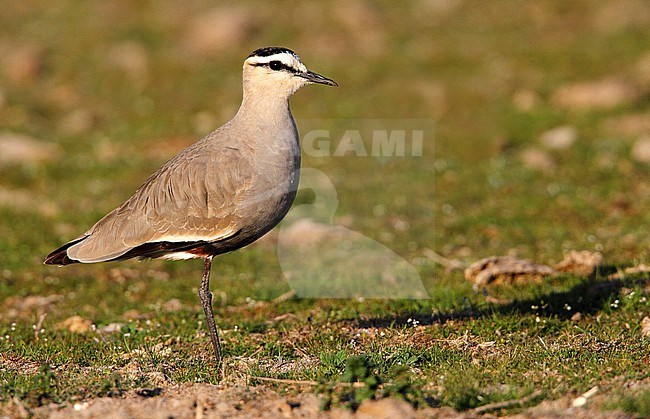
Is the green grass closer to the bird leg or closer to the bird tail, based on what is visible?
the bird leg

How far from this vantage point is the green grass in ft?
22.7

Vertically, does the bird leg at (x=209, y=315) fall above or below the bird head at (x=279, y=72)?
below

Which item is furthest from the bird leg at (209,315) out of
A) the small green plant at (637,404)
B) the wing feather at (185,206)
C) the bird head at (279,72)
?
the small green plant at (637,404)

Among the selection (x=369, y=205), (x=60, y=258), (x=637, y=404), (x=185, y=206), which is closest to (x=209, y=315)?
(x=185, y=206)

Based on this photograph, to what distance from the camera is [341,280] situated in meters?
10.5

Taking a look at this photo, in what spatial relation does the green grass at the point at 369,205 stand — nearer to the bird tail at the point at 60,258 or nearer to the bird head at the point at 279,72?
the bird tail at the point at 60,258

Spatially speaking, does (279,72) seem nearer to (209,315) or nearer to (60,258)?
(209,315)

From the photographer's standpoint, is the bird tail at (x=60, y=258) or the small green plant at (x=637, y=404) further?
Result: the bird tail at (x=60, y=258)

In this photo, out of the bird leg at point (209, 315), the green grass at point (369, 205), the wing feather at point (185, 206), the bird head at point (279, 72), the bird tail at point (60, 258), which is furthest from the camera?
the bird tail at point (60, 258)

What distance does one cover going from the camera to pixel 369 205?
14469 millimetres

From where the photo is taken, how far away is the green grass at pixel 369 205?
6.93m

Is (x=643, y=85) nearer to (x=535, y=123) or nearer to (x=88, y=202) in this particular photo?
(x=535, y=123)

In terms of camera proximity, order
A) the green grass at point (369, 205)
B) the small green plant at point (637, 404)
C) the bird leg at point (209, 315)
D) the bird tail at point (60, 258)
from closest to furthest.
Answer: the small green plant at point (637, 404), the green grass at point (369, 205), the bird leg at point (209, 315), the bird tail at point (60, 258)

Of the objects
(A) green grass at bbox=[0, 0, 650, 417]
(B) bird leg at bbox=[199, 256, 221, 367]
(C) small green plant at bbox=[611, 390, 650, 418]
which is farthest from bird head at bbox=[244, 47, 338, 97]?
(C) small green plant at bbox=[611, 390, 650, 418]
